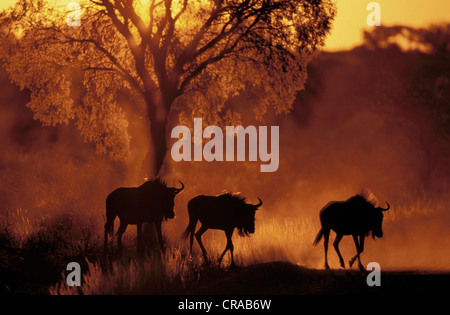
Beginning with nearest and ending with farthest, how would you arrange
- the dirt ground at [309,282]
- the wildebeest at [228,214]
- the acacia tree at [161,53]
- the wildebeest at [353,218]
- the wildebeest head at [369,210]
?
the dirt ground at [309,282], the wildebeest at [353,218], the wildebeest head at [369,210], the wildebeest at [228,214], the acacia tree at [161,53]

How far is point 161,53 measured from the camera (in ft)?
66.3

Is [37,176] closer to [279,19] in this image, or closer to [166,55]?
[166,55]

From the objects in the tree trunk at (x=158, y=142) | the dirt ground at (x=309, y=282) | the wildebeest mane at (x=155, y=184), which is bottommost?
the dirt ground at (x=309, y=282)

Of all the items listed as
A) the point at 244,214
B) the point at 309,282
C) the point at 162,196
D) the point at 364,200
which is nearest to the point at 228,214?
the point at 244,214

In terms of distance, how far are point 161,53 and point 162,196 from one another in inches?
228

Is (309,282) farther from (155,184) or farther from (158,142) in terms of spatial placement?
(158,142)

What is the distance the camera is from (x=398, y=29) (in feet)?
203

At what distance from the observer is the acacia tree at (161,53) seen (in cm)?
1992

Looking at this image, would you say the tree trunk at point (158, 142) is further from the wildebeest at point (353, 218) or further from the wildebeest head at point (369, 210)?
the wildebeest head at point (369, 210)

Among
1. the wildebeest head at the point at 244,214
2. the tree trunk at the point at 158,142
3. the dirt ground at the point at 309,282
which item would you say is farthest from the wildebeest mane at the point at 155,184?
the tree trunk at the point at 158,142

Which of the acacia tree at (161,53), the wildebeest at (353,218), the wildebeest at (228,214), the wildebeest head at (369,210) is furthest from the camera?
the acacia tree at (161,53)

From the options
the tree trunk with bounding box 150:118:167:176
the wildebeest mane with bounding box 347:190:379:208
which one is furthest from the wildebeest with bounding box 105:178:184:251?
the wildebeest mane with bounding box 347:190:379:208

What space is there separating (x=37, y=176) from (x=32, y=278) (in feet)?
81.2

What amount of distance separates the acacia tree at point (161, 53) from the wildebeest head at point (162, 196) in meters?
3.73
